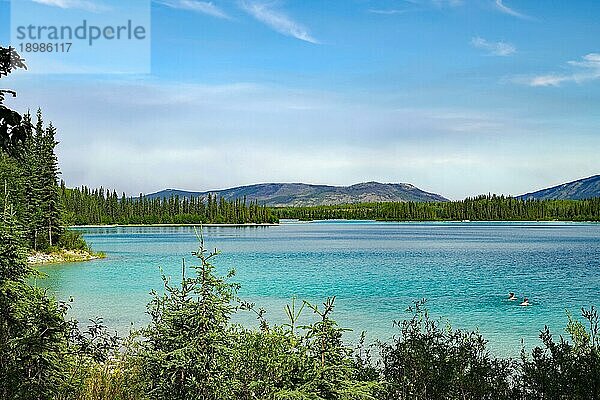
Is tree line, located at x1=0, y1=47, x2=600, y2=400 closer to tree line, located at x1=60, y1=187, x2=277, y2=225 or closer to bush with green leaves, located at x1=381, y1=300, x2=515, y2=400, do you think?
bush with green leaves, located at x1=381, y1=300, x2=515, y2=400

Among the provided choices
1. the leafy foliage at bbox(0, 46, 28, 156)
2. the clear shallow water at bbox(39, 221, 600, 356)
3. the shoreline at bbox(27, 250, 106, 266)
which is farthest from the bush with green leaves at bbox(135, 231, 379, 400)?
the shoreline at bbox(27, 250, 106, 266)

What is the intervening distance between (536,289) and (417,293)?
24.5 ft

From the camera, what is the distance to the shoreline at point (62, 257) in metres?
45.7

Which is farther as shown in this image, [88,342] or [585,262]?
[585,262]

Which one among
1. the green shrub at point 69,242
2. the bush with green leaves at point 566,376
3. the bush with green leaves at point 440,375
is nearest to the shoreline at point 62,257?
the green shrub at point 69,242

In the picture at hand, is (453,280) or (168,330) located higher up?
(168,330)

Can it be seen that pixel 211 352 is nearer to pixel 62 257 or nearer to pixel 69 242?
pixel 62 257

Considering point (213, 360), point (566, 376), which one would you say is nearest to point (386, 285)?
point (566, 376)

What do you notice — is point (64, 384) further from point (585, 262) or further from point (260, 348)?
point (585, 262)

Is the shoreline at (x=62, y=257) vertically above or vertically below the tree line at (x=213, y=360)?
below

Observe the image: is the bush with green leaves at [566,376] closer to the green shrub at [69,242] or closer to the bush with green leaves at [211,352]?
the bush with green leaves at [211,352]

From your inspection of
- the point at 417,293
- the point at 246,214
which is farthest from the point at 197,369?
the point at 246,214

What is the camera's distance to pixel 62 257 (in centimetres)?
4869

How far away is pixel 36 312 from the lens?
768cm
